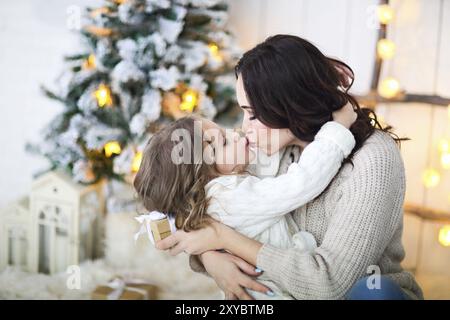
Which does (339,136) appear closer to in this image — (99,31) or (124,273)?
(99,31)

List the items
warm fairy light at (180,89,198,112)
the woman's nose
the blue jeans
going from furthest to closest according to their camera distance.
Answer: warm fairy light at (180,89,198,112), the woman's nose, the blue jeans

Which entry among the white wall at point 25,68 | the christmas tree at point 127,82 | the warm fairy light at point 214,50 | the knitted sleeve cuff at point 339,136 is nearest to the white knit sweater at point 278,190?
the knitted sleeve cuff at point 339,136

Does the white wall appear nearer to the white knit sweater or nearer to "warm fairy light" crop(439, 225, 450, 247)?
the white knit sweater

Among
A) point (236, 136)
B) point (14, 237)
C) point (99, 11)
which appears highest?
point (99, 11)

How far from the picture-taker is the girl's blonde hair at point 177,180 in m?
1.27

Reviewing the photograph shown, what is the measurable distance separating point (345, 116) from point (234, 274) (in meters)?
0.47

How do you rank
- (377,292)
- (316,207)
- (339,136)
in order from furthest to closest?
(316,207), (339,136), (377,292)

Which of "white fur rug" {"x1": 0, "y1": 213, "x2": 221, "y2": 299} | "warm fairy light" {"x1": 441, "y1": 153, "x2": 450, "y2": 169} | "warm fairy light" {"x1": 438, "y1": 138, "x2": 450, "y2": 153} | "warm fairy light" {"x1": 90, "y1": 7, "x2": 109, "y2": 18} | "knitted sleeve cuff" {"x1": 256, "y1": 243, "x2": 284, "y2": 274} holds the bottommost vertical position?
"white fur rug" {"x1": 0, "y1": 213, "x2": 221, "y2": 299}

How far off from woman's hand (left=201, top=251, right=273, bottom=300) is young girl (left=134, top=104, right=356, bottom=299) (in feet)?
0.09

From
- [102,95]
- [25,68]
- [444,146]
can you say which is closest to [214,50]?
[102,95]

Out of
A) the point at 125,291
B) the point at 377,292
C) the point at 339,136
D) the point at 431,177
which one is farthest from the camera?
the point at 431,177

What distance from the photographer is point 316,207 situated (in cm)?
131

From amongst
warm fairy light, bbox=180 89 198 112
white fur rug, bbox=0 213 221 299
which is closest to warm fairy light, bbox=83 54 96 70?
warm fairy light, bbox=180 89 198 112

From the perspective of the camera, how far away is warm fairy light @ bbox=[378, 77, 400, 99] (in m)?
2.35
